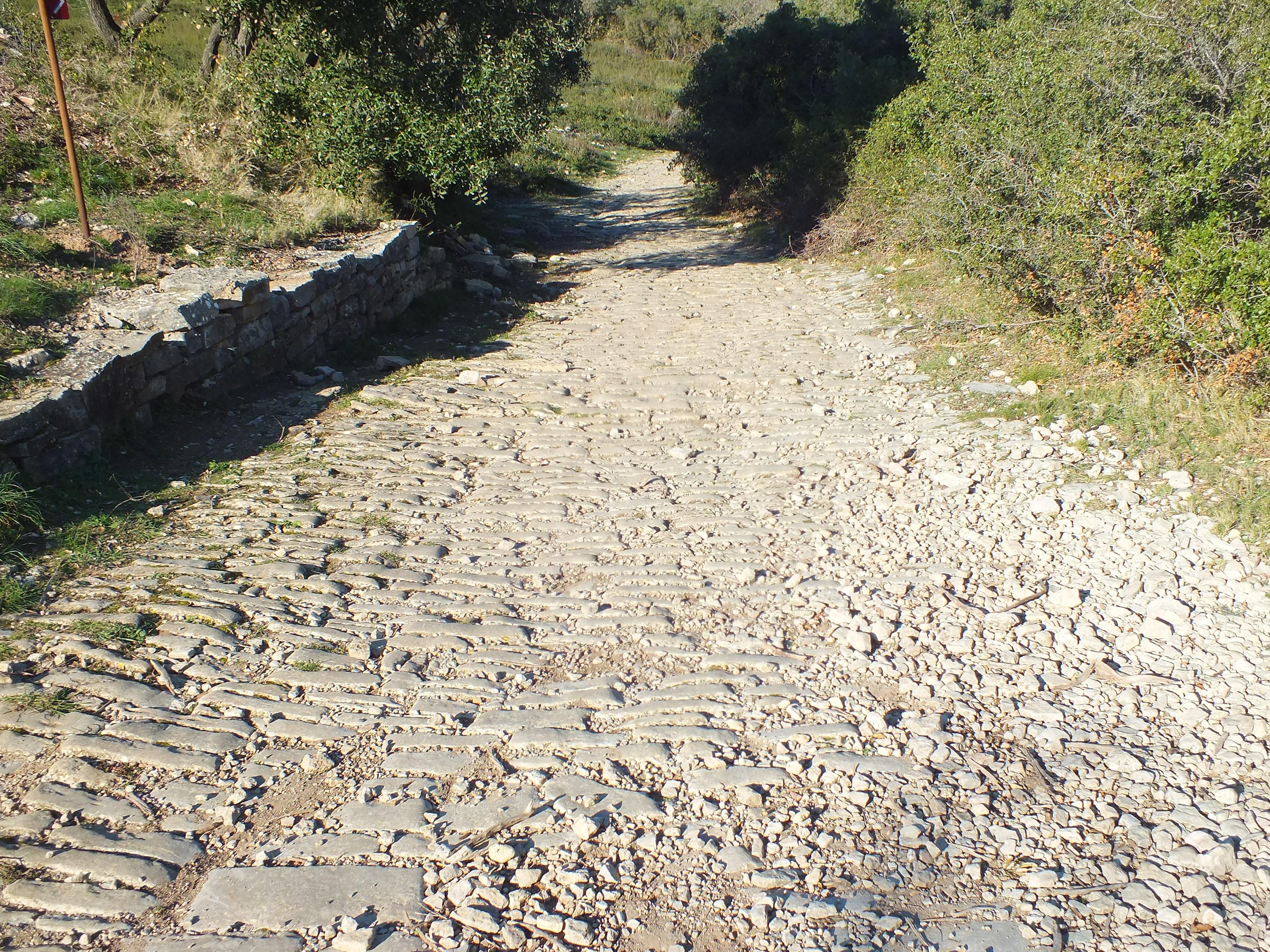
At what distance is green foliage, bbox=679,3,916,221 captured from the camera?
15.7 meters

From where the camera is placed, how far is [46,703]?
3627mm

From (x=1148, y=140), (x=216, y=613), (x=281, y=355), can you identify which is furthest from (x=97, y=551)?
(x=1148, y=140)

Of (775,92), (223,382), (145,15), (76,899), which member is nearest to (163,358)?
(223,382)

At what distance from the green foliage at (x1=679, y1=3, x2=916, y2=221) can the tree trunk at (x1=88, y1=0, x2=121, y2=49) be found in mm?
9964

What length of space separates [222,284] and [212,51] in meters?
6.84

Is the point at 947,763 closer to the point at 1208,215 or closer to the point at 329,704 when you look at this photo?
the point at 329,704

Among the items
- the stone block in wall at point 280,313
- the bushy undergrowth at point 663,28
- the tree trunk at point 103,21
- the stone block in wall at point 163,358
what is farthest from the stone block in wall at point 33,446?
the bushy undergrowth at point 663,28

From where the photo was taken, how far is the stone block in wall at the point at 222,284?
7.12 metres

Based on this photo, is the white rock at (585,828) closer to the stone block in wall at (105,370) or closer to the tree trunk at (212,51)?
the stone block in wall at (105,370)

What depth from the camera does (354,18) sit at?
33.7ft

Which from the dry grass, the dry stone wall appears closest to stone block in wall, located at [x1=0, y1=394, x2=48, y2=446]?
the dry stone wall

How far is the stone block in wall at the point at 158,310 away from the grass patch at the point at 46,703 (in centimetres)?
346

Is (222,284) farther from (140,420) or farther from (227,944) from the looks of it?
(227,944)

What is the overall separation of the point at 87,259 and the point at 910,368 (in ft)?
22.4
